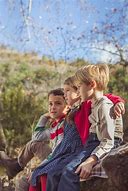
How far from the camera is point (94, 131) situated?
1.99 m

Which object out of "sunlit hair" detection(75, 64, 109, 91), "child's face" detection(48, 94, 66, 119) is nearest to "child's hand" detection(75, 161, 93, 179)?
"sunlit hair" detection(75, 64, 109, 91)

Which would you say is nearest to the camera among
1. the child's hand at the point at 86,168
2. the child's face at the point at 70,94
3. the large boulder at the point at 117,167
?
the large boulder at the point at 117,167

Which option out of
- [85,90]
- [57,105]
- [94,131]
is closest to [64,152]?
[94,131]

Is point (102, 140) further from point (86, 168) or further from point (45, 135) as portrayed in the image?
point (45, 135)

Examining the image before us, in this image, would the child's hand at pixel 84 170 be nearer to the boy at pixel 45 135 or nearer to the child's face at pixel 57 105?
the boy at pixel 45 135

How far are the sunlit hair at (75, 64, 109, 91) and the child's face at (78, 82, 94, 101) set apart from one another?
2 centimetres

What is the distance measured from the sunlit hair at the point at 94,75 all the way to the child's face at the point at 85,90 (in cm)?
2

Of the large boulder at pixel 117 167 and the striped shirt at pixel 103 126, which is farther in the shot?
the striped shirt at pixel 103 126

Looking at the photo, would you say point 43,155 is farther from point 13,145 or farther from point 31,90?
point 31,90

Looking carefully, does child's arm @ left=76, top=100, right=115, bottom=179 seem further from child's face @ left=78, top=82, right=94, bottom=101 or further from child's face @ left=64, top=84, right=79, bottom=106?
child's face @ left=64, top=84, right=79, bottom=106

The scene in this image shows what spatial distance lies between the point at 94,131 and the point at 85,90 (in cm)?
21

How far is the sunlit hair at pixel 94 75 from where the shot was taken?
203 cm

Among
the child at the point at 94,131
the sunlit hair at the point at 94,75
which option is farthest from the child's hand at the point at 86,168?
the sunlit hair at the point at 94,75

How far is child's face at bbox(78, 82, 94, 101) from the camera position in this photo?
205cm
